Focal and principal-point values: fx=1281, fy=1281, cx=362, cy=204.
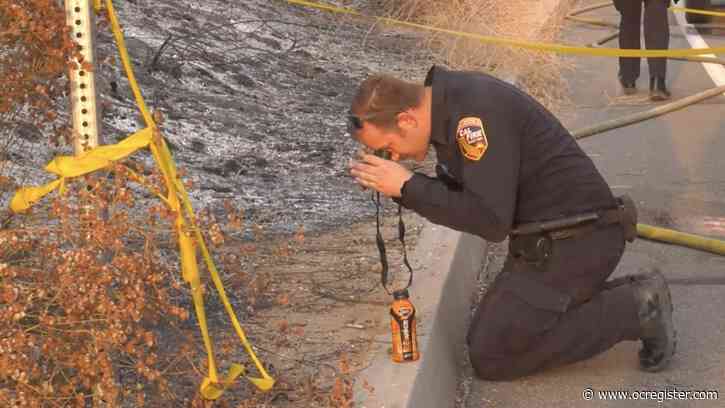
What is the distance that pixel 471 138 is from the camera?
4219mm

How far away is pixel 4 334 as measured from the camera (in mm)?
3166

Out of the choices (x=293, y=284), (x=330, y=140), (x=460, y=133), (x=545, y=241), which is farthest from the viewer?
(x=330, y=140)

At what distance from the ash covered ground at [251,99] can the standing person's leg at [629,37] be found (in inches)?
63.9

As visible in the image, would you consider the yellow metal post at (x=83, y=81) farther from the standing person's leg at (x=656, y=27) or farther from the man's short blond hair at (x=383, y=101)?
the standing person's leg at (x=656, y=27)

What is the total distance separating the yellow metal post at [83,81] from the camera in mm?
3682

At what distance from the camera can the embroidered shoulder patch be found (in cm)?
422

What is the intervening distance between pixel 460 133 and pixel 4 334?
5.60ft

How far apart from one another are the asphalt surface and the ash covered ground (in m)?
1.51

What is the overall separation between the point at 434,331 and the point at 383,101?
2.71ft

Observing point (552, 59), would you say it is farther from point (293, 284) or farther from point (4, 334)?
point (4, 334)

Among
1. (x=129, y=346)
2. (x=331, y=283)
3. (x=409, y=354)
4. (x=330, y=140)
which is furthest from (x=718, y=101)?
(x=129, y=346)

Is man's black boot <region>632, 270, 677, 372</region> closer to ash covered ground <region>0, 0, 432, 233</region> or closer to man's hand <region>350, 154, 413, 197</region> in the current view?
man's hand <region>350, 154, 413, 197</region>

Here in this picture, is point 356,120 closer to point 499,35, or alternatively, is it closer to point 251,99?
point 251,99

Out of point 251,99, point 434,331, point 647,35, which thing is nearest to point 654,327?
point 434,331
